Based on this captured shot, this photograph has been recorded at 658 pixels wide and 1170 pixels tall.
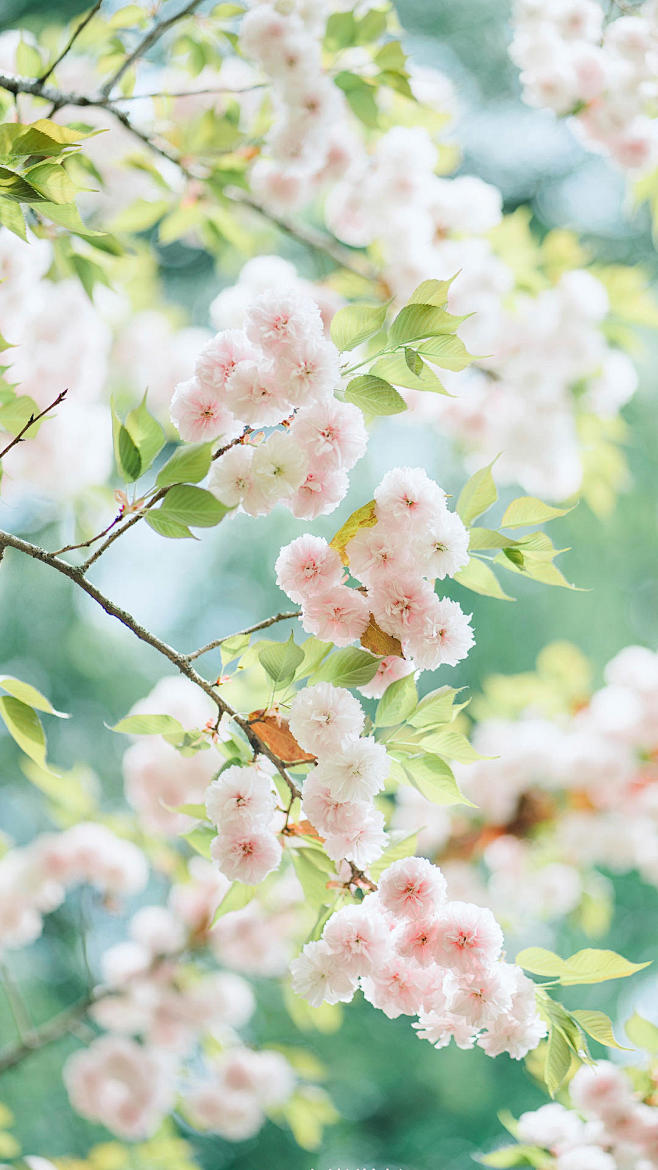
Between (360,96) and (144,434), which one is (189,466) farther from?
(360,96)

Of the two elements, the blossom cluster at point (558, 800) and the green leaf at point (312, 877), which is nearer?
the green leaf at point (312, 877)

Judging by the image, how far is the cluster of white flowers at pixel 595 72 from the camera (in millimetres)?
1284

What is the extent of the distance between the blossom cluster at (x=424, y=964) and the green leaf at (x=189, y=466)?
26 cm

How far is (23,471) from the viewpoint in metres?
1.36

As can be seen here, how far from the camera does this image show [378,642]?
1.92 ft

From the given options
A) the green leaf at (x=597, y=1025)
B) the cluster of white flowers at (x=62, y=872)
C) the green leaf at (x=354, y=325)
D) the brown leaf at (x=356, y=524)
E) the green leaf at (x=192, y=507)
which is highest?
the green leaf at (x=354, y=325)

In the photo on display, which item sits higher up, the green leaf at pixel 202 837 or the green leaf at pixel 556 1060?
the green leaf at pixel 202 837

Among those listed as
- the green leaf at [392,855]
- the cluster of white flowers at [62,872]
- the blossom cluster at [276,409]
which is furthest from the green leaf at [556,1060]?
the cluster of white flowers at [62,872]

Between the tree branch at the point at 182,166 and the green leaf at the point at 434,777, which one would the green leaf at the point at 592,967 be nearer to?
the green leaf at the point at 434,777

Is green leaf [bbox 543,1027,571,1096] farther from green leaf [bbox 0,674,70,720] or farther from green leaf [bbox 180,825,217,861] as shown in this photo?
green leaf [bbox 0,674,70,720]

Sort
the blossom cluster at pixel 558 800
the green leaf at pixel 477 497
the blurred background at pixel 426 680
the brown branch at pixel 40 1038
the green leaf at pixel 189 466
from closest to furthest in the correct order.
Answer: the green leaf at pixel 189 466 → the green leaf at pixel 477 497 → the brown branch at pixel 40 1038 → the blossom cluster at pixel 558 800 → the blurred background at pixel 426 680

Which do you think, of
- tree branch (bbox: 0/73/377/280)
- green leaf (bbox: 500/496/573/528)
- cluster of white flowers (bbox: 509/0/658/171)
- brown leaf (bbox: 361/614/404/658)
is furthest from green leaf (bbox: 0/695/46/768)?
cluster of white flowers (bbox: 509/0/658/171)

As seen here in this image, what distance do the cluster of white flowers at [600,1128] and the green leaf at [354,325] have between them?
1.97ft

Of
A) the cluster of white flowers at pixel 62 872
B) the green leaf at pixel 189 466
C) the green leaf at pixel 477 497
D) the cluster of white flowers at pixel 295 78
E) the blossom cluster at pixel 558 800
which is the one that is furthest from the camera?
the blossom cluster at pixel 558 800
